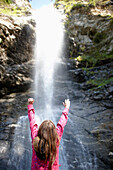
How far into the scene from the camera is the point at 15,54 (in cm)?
987

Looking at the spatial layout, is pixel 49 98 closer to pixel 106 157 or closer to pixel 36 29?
pixel 106 157

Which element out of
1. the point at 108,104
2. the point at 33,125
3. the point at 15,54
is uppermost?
the point at 15,54

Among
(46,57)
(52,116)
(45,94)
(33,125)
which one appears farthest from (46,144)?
(46,57)

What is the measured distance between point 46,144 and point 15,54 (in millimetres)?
9879

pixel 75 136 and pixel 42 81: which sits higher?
pixel 42 81

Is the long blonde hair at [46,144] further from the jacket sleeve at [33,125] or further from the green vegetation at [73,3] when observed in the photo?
the green vegetation at [73,3]

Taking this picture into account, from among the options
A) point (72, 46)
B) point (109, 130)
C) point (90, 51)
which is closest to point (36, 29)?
point (72, 46)

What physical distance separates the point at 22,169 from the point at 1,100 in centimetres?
572

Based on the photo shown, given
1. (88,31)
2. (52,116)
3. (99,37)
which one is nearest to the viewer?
(52,116)

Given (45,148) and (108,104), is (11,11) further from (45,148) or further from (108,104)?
(45,148)

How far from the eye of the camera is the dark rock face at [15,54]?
8.77 meters

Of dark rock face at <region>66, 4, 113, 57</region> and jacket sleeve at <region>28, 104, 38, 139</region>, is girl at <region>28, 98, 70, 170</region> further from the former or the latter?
dark rock face at <region>66, 4, 113, 57</region>

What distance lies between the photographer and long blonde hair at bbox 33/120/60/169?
117 cm

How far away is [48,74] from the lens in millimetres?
11406
